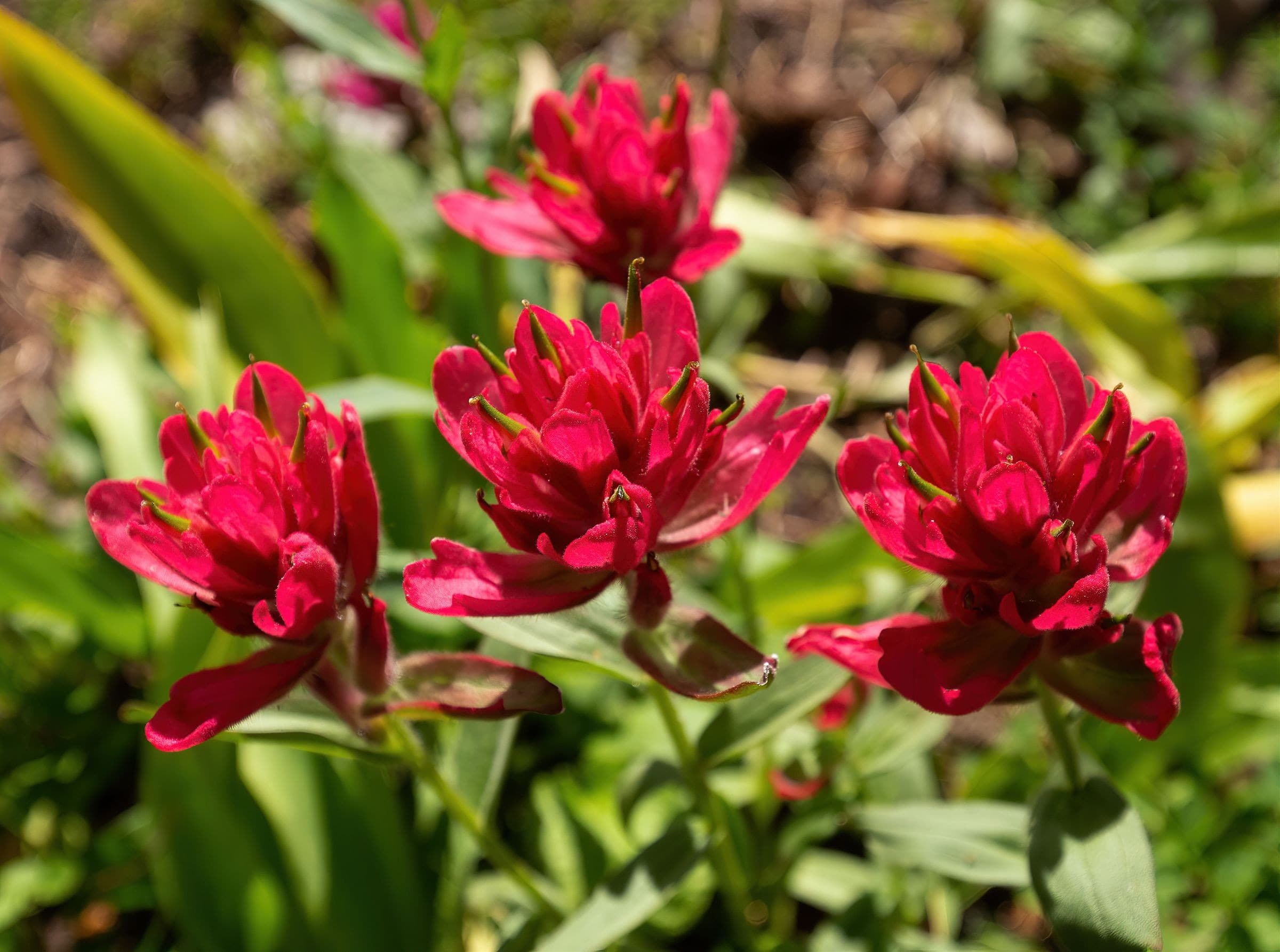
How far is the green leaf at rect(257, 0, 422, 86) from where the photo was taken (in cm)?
114

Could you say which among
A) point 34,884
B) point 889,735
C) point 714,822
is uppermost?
point 714,822

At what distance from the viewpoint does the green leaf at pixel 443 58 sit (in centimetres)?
113

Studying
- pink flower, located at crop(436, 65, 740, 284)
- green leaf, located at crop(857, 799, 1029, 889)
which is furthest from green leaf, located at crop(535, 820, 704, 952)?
pink flower, located at crop(436, 65, 740, 284)

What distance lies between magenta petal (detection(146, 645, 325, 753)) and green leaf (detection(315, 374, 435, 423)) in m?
0.40

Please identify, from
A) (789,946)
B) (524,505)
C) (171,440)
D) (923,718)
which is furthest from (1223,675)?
(171,440)

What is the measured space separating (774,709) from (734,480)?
0.25 meters

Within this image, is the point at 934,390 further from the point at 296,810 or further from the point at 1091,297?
the point at 1091,297

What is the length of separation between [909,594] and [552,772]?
882 millimetres

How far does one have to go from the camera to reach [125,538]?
77 cm

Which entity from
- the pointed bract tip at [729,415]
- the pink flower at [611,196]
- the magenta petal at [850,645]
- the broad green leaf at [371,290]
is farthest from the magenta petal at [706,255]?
the broad green leaf at [371,290]

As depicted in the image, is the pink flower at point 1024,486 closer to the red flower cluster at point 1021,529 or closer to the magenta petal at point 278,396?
the red flower cluster at point 1021,529

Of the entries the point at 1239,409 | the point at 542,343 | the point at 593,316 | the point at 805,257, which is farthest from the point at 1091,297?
the point at 542,343

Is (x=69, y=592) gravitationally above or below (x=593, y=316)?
below

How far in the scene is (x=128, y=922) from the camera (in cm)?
169
